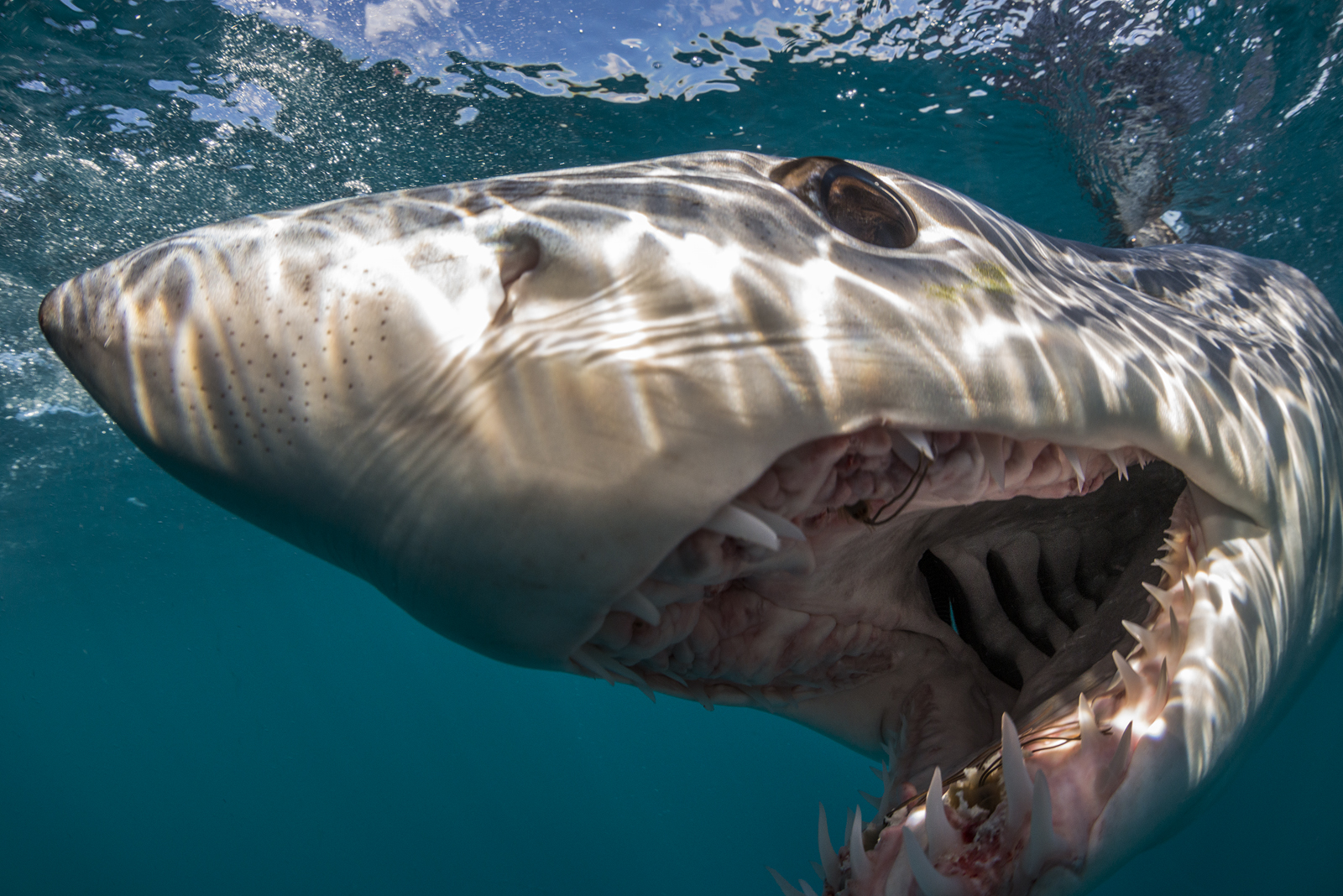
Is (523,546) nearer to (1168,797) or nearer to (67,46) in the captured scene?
(1168,797)

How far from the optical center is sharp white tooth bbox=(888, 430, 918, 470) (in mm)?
1154

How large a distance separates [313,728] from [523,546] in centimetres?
11051

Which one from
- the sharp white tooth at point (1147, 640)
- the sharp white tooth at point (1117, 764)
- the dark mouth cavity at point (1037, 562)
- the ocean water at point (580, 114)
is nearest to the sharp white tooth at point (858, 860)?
the sharp white tooth at point (1117, 764)

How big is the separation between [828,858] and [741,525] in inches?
37.0

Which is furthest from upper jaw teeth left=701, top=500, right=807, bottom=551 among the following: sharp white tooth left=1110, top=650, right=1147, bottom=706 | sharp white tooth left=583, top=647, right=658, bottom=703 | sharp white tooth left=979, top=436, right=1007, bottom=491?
sharp white tooth left=1110, top=650, right=1147, bottom=706

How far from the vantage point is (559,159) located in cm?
927

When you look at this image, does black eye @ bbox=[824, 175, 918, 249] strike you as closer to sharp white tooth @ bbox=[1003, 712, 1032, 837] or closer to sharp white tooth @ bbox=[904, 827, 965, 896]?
sharp white tooth @ bbox=[1003, 712, 1032, 837]

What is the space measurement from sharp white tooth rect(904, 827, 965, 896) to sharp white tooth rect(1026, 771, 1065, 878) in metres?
0.12

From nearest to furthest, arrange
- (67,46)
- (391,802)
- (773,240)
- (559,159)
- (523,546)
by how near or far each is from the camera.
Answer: (523,546) < (773,240) < (67,46) < (559,159) < (391,802)

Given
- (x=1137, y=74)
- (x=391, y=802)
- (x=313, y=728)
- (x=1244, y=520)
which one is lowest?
(x=313, y=728)

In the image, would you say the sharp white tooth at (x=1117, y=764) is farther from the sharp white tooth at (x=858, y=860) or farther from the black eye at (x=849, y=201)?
Answer: the black eye at (x=849, y=201)

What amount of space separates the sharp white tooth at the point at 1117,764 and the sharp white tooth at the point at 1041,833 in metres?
0.13

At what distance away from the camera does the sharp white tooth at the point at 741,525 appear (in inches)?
37.8

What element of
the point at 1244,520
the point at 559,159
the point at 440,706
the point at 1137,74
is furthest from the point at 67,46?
the point at 440,706
